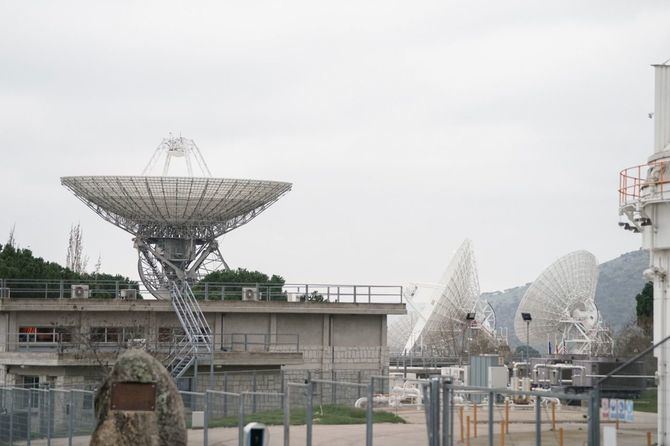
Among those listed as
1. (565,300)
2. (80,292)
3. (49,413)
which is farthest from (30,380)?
(565,300)

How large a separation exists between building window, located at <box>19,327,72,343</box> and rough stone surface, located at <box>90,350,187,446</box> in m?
36.1

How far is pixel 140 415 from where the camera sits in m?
20.2

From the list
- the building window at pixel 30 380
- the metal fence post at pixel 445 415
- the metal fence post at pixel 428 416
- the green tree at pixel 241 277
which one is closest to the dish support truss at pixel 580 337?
the green tree at pixel 241 277

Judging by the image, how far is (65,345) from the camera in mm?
52594

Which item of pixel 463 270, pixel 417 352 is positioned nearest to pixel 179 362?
pixel 463 270

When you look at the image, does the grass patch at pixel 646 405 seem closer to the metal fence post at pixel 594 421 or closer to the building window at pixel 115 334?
the metal fence post at pixel 594 421

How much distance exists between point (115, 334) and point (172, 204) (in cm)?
1553

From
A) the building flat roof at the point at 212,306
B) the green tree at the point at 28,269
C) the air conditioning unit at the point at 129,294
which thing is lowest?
the building flat roof at the point at 212,306

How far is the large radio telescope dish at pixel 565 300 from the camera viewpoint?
86.0 metres

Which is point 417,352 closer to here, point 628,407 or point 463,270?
point 463,270

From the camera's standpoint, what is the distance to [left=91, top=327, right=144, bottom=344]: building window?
2095 inches

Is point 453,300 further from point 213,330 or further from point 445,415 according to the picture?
point 445,415

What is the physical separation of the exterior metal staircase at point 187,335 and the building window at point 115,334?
179 cm

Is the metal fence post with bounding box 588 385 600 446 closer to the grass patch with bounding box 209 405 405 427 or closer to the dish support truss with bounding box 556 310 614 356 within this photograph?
the grass patch with bounding box 209 405 405 427
